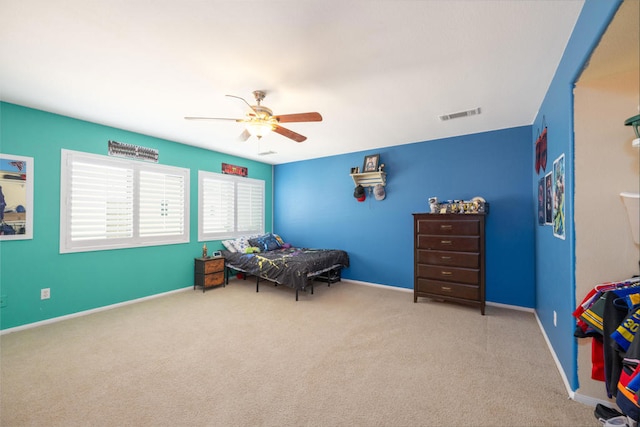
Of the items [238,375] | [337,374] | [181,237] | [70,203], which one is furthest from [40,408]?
[181,237]

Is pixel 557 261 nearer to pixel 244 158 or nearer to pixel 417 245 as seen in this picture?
pixel 417 245

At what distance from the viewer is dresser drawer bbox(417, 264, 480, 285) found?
3.50 meters

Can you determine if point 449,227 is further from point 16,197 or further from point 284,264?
point 16,197

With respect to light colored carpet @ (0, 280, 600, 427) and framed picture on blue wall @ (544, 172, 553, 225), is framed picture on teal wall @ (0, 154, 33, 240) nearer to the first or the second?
light colored carpet @ (0, 280, 600, 427)

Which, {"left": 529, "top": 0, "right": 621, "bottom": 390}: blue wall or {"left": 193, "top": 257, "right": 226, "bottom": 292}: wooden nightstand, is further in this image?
{"left": 193, "top": 257, "right": 226, "bottom": 292}: wooden nightstand

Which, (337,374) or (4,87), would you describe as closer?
(337,374)

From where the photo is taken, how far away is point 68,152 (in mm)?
3336

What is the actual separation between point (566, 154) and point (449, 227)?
1854 mm

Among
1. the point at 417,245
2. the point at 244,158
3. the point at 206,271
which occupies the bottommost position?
the point at 206,271

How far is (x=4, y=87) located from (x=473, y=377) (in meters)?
5.06

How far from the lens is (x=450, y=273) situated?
365 centimetres

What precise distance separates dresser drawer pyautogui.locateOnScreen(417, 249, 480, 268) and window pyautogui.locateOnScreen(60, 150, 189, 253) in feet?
12.9

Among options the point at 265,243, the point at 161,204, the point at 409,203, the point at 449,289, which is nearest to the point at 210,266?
the point at 265,243

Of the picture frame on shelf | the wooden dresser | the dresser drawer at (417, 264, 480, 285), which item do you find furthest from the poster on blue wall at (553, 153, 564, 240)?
the picture frame on shelf
